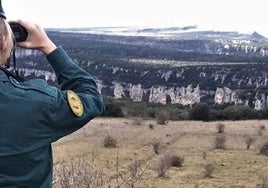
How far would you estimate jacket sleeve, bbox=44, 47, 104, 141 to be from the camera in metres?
2.10

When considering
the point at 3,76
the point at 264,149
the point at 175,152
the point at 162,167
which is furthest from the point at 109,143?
the point at 3,76

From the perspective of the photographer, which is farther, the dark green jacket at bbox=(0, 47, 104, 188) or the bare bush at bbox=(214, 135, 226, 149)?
the bare bush at bbox=(214, 135, 226, 149)

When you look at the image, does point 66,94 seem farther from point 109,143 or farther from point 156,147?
point 109,143

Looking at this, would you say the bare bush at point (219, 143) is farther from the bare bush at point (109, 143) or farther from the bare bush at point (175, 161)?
the bare bush at point (175, 161)

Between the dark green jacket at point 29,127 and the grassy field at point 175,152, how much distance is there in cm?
1002

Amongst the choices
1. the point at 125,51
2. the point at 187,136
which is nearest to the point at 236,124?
the point at 187,136

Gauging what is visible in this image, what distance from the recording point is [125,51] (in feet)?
327

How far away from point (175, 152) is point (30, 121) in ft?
81.3

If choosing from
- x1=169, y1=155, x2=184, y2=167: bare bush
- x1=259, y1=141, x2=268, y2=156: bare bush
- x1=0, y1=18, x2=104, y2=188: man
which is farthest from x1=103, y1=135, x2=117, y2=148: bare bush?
x1=0, y1=18, x2=104, y2=188: man

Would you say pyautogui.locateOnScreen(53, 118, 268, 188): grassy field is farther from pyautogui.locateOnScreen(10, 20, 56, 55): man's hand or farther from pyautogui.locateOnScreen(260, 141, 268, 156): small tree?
pyautogui.locateOnScreen(10, 20, 56, 55): man's hand

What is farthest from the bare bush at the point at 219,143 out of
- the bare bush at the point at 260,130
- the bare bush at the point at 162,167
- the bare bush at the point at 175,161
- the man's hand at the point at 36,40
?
the man's hand at the point at 36,40

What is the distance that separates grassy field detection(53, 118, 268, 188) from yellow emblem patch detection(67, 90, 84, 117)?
10.0 meters

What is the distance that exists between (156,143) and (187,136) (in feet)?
15.6

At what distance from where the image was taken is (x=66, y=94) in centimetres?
213
